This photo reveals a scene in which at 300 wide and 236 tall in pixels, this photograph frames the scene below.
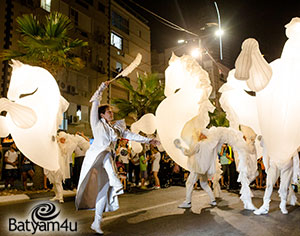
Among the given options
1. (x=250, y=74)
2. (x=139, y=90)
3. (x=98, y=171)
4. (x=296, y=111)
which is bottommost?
(x=98, y=171)

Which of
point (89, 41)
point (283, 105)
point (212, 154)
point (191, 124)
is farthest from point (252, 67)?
point (89, 41)

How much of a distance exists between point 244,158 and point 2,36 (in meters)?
16.0

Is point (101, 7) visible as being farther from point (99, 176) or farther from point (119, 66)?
point (99, 176)

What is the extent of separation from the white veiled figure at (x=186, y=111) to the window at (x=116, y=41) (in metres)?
21.0

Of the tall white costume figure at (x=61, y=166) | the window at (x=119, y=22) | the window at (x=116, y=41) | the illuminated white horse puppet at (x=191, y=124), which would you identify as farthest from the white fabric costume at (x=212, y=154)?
the window at (x=119, y=22)

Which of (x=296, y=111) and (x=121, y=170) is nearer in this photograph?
(x=296, y=111)

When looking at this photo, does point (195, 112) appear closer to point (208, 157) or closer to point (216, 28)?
point (208, 157)

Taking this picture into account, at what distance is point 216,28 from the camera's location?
1493 cm

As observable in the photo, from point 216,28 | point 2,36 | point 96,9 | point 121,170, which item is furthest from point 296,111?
point 96,9

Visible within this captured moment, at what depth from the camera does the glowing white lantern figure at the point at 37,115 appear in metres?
5.73

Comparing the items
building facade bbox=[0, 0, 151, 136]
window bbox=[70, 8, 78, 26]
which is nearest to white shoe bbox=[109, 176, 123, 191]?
building facade bbox=[0, 0, 151, 136]

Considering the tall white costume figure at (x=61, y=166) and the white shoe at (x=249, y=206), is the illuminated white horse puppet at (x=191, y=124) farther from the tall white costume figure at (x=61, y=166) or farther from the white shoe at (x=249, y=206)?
the tall white costume figure at (x=61, y=166)

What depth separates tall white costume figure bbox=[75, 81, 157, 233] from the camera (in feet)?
14.2

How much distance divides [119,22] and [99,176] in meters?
25.6
